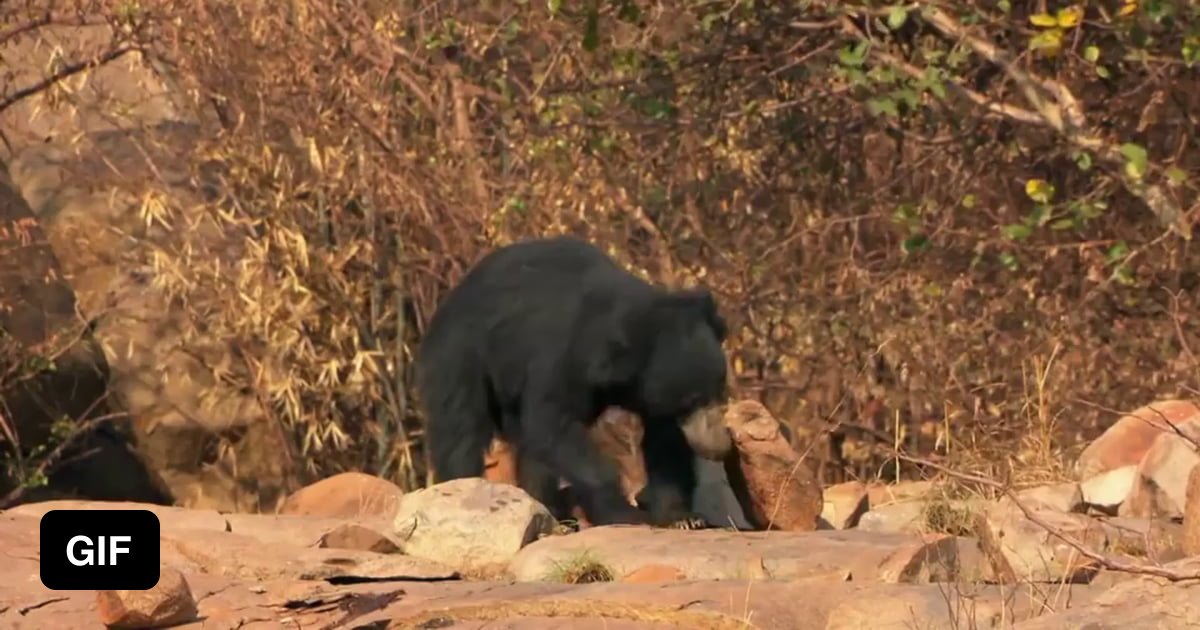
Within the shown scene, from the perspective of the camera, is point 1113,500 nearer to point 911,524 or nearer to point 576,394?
point 911,524

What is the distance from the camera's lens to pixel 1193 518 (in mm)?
3941

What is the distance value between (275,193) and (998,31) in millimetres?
3149

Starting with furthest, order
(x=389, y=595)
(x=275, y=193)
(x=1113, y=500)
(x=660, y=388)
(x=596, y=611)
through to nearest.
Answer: (x=275, y=193)
(x=660, y=388)
(x=1113, y=500)
(x=389, y=595)
(x=596, y=611)

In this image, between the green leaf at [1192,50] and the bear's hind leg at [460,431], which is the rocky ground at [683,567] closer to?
the bear's hind leg at [460,431]

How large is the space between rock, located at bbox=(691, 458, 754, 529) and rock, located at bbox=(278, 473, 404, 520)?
998 millimetres

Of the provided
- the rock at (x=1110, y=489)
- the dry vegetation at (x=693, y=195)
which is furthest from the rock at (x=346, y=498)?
the rock at (x=1110, y=489)

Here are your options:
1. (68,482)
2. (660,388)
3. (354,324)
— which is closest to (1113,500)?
(660,388)

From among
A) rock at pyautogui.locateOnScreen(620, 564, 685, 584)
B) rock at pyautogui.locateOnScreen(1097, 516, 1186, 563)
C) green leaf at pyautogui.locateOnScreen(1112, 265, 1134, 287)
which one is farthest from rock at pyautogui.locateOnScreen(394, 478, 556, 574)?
green leaf at pyautogui.locateOnScreen(1112, 265, 1134, 287)

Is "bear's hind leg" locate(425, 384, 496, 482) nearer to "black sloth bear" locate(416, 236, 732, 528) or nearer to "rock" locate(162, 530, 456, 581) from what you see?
"black sloth bear" locate(416, 236, 732, 528)

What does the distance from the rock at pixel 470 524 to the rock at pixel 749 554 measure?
0.16m

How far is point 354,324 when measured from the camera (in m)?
8.42

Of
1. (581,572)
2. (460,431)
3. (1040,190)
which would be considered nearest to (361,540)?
(581,572)

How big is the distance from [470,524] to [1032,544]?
142cm

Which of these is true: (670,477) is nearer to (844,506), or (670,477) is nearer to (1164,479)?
(844,506)
